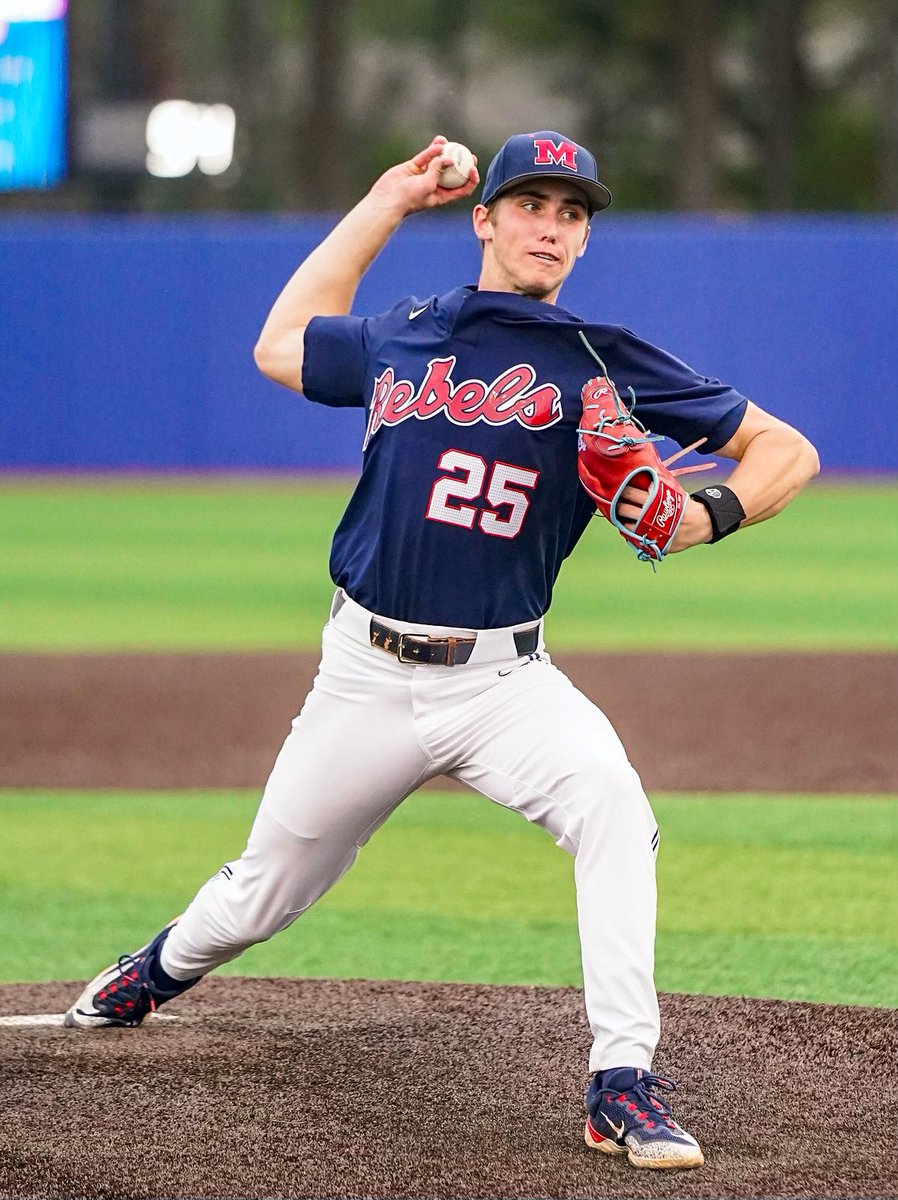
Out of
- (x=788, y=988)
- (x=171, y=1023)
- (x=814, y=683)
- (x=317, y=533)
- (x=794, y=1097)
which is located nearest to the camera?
(x=794, y=1097)

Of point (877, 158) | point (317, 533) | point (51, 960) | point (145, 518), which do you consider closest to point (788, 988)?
point (51, 960)

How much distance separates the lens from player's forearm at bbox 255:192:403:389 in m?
3.73

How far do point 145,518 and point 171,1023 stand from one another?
1175cm

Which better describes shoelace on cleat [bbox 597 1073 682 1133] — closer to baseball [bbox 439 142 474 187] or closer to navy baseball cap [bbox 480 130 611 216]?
navy baseball cap [bbox 480 130 611 216]

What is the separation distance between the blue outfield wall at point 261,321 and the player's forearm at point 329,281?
13.7 metres

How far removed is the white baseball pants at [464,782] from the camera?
313cm

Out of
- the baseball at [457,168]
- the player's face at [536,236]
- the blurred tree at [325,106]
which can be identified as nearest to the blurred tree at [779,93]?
the blurred tree at [325,106]

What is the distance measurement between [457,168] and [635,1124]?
1941 mm

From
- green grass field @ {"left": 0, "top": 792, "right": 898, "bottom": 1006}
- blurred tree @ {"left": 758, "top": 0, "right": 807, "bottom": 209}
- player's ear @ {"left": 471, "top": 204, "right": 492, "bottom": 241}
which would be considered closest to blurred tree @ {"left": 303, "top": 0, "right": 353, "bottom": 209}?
blurred tree @ {"left": 758, "top": 0, "right": 807, "bottom": 209}

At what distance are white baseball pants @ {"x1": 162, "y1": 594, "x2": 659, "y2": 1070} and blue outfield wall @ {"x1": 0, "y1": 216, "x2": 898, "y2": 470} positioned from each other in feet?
46.3

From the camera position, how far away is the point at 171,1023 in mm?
3941

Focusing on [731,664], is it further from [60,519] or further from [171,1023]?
[60,519]

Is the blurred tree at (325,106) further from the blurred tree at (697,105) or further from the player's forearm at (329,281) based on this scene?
the player's forearm at (329,281)

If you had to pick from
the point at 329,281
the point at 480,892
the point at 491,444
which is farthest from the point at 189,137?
the point at 491,444
